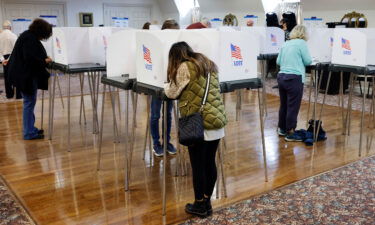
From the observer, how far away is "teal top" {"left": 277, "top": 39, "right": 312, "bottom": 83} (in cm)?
416

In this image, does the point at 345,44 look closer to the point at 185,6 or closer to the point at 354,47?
the point at 354,47

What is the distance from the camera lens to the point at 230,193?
120 inches

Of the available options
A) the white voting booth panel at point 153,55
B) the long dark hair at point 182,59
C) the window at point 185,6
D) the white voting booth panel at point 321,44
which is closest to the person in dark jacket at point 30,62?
the white voting booth panel at point 153,55

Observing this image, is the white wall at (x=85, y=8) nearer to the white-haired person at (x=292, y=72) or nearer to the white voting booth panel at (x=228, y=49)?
the white-haired person at (x=292, y=72)

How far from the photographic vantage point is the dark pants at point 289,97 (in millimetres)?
4281

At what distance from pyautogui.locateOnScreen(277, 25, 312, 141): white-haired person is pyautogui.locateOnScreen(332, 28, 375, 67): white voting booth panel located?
1.04ft

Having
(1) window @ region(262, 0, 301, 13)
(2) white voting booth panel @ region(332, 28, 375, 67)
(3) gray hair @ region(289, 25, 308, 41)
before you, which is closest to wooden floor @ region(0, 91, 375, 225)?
(2) white voting booth panel @ region(332, 28, 375, 67)

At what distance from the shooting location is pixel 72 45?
3.96 m

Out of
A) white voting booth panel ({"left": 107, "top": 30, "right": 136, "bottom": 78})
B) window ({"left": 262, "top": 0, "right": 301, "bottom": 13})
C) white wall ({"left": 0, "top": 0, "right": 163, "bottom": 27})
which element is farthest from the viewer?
white wall ({"left": 0, "top": 0, "right": 163, "bottom": 27})

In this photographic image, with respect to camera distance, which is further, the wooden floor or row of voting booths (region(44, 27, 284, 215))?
the wooden floor

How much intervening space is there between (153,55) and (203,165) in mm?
793

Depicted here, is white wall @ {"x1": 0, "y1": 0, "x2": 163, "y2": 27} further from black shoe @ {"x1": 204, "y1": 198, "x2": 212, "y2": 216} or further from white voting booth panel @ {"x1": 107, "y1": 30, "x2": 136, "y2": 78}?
black shoe @ {"x1": 204, "y1": 198, "x2": 212, "y2": 216}

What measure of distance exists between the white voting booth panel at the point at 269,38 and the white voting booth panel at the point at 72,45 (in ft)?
7.73

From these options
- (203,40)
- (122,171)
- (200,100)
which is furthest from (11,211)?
(203,40)
